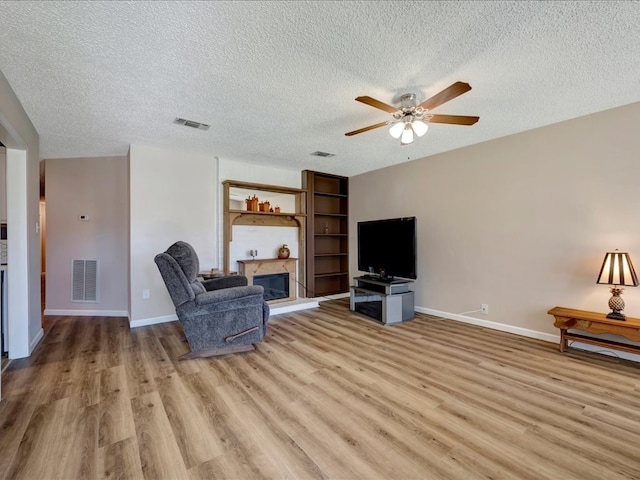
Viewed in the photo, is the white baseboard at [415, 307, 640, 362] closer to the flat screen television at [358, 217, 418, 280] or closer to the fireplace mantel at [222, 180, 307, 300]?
the flat screen television at [358, 217, 418, 280]

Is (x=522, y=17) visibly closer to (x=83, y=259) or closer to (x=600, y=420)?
(x=600, y=420)

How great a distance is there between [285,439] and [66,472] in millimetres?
1084

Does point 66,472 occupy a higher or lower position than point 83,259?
lower

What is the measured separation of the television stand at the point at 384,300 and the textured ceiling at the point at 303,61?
2210 mm

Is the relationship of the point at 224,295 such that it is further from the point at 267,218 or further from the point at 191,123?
the point at 267,218

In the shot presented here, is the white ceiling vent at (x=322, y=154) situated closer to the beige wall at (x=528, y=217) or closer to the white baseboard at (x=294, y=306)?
the beige wall at (x=528, y=217)

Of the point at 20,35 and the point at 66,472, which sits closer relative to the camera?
the point at 66,472

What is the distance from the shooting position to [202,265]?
14.2ft

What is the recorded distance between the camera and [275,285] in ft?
16.1

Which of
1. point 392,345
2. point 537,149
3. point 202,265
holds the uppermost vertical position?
point 537,149

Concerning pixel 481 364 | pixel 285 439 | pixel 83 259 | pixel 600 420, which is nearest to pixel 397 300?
pixel 481 364

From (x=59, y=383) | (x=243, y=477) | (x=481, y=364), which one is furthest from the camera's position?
(x=481, y=364)

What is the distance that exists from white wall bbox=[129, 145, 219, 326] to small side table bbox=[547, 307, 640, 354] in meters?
4.37

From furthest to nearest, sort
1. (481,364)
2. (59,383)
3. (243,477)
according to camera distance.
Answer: (481,364) → (59,383) → (243,477)
